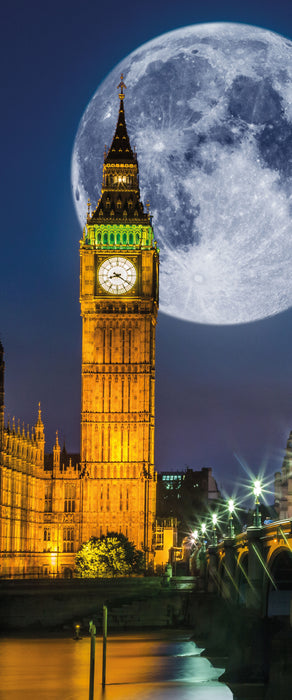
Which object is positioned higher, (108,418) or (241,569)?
(108,418)

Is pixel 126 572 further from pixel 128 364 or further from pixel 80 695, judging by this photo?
pixel 80 695

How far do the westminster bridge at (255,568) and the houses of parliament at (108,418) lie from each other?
29982mm

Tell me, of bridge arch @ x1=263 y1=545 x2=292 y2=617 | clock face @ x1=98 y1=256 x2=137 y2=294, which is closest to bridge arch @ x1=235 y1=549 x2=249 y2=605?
bridge arch @ x1=263 y1=545 x2=292 y2=617

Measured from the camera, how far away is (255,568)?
7044 cm

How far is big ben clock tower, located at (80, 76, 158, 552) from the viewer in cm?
14275

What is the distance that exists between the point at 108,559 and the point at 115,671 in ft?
193

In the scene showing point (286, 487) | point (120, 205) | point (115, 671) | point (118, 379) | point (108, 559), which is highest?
point (120, 205)

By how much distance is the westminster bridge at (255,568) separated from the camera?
66000 mm

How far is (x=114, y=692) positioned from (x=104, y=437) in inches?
3167

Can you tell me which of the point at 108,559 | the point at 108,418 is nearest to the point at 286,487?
the point at 108,418

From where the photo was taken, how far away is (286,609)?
89.3 metres

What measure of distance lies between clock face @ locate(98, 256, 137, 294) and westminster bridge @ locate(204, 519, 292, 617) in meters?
42.4

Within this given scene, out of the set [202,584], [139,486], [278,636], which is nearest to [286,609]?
[202,584]

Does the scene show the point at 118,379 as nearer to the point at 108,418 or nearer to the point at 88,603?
the point at 108,418
